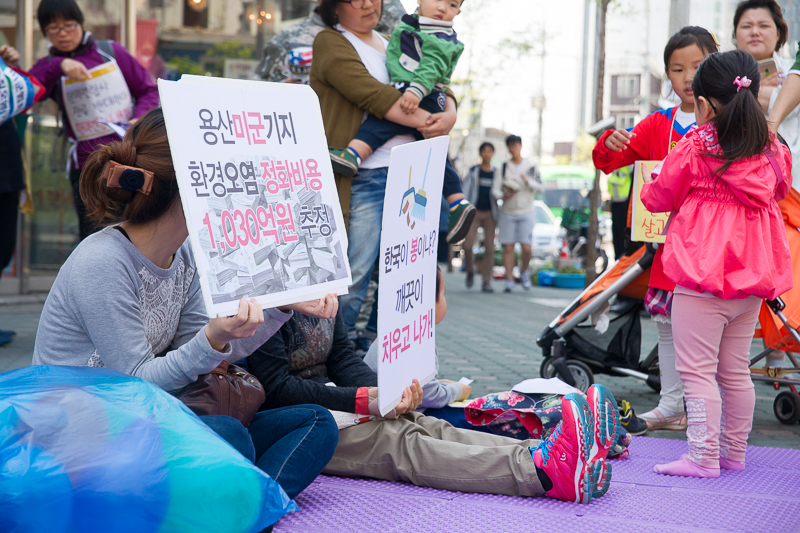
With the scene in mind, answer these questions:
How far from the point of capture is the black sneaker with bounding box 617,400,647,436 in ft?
11.1

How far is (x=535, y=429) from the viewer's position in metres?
2.90

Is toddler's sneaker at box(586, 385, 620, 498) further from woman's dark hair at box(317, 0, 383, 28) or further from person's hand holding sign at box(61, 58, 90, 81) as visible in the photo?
person's hand holding sign at box(61, 58, 90, 81)

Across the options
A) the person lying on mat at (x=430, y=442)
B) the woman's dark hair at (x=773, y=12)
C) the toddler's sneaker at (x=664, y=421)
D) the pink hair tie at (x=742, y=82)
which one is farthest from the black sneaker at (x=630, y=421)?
the woman's dark hair at (x=773, y=12)

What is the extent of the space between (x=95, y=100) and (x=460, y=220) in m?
2.34

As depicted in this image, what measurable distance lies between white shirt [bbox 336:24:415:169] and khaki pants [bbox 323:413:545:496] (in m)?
1.37

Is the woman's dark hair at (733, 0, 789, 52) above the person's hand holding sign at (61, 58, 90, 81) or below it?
above

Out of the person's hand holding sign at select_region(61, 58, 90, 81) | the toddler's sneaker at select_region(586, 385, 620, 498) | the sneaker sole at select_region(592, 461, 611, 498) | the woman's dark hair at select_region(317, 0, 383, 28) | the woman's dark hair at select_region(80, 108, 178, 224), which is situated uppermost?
the woman's dark hair at select_region(317, 0, 383, 28)

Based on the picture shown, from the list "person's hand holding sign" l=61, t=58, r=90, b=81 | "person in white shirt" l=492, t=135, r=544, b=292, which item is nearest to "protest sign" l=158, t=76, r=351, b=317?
"person's hand holding sign" l=61, t=58, r=90, b=81

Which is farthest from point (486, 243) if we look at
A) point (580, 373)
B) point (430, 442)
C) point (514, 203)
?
point (430, 442)

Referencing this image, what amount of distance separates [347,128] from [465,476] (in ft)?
5.96

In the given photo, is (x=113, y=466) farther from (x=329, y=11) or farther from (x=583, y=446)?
(x=329, y=11)

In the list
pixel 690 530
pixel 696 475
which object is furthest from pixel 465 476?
pixel 696 475

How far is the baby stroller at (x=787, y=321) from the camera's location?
10.6 ft

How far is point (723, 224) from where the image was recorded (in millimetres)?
2795
